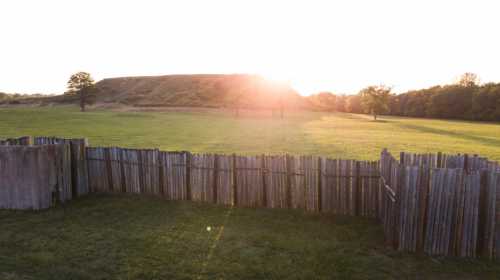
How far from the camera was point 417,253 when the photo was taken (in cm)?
587

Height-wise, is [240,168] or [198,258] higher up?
[240,168]

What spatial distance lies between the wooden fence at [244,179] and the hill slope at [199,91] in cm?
6184

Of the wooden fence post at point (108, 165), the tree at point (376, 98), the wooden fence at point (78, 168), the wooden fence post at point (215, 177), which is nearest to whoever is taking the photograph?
the wooden fence post at point (215, 177)

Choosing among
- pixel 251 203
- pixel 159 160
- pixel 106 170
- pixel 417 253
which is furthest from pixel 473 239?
pixel 106 170

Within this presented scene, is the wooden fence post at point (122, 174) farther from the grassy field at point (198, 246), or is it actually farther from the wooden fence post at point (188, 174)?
the wooden fence post at point (188, 174)

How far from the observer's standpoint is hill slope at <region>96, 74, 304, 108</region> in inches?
3108

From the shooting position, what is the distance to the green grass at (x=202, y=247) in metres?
5.20

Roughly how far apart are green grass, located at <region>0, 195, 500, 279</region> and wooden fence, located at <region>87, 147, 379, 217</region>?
1.18 feet

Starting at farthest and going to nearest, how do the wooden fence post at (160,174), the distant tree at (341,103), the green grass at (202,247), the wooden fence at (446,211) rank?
the distant tree at (341,103), the wooden fence post at (160,174), the wooden fence at (446,211), the green grass at (202,247)

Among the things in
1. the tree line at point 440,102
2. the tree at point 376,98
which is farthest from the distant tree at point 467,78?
the tree at point 376,98

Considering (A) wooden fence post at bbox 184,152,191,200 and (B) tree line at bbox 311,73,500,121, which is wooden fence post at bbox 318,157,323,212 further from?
(B) tree line at bbox 311,73,500,121

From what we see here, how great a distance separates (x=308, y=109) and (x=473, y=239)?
290 feet

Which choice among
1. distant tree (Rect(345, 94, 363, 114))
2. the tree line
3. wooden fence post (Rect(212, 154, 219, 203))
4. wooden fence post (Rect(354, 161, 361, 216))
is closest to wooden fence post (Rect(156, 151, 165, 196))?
wooden fence post (Rect(212, 154, 219, 203))

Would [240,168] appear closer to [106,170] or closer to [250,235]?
[250,235]
